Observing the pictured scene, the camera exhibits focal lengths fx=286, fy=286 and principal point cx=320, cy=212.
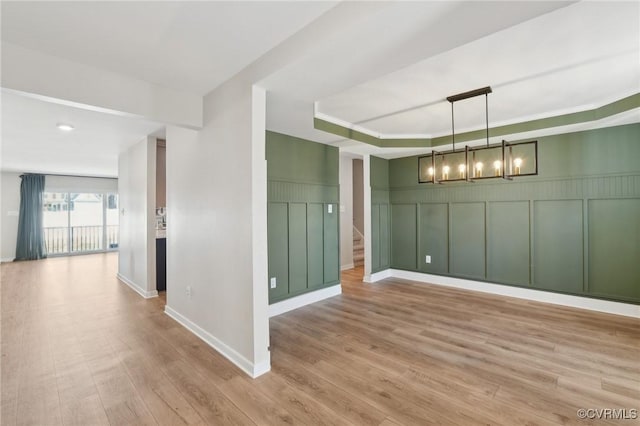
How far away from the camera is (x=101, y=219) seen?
9.69m

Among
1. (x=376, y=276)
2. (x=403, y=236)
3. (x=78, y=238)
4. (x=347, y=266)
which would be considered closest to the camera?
(x=376, y=276)

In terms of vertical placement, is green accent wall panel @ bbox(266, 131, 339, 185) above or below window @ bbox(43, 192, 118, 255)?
above

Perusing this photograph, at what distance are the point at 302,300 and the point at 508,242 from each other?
11.1 ft

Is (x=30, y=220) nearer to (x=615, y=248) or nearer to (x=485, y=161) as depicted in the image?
(x=485, y=161)

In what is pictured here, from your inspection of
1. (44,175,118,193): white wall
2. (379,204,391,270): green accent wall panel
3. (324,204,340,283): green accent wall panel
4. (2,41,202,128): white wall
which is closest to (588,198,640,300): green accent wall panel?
(379,204,391,270): green accent wall panel

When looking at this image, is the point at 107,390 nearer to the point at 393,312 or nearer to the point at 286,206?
the point at 286,206

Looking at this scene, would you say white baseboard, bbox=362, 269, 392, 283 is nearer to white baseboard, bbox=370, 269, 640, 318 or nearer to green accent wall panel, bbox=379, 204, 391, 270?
green accent wall panel, bbox=379, 204, 391, 270

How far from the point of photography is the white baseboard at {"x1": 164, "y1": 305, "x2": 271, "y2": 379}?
2.41m

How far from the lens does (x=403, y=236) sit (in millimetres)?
5762

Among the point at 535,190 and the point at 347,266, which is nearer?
the point at 535,190

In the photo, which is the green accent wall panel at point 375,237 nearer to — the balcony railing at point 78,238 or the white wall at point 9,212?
the balcony railing at point 78,238

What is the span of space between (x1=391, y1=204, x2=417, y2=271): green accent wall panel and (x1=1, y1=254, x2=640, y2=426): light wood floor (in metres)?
1.61

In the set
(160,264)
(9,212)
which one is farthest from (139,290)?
(9,212)

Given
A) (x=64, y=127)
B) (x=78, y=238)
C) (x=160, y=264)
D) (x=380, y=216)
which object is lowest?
(x=160, y=264)
